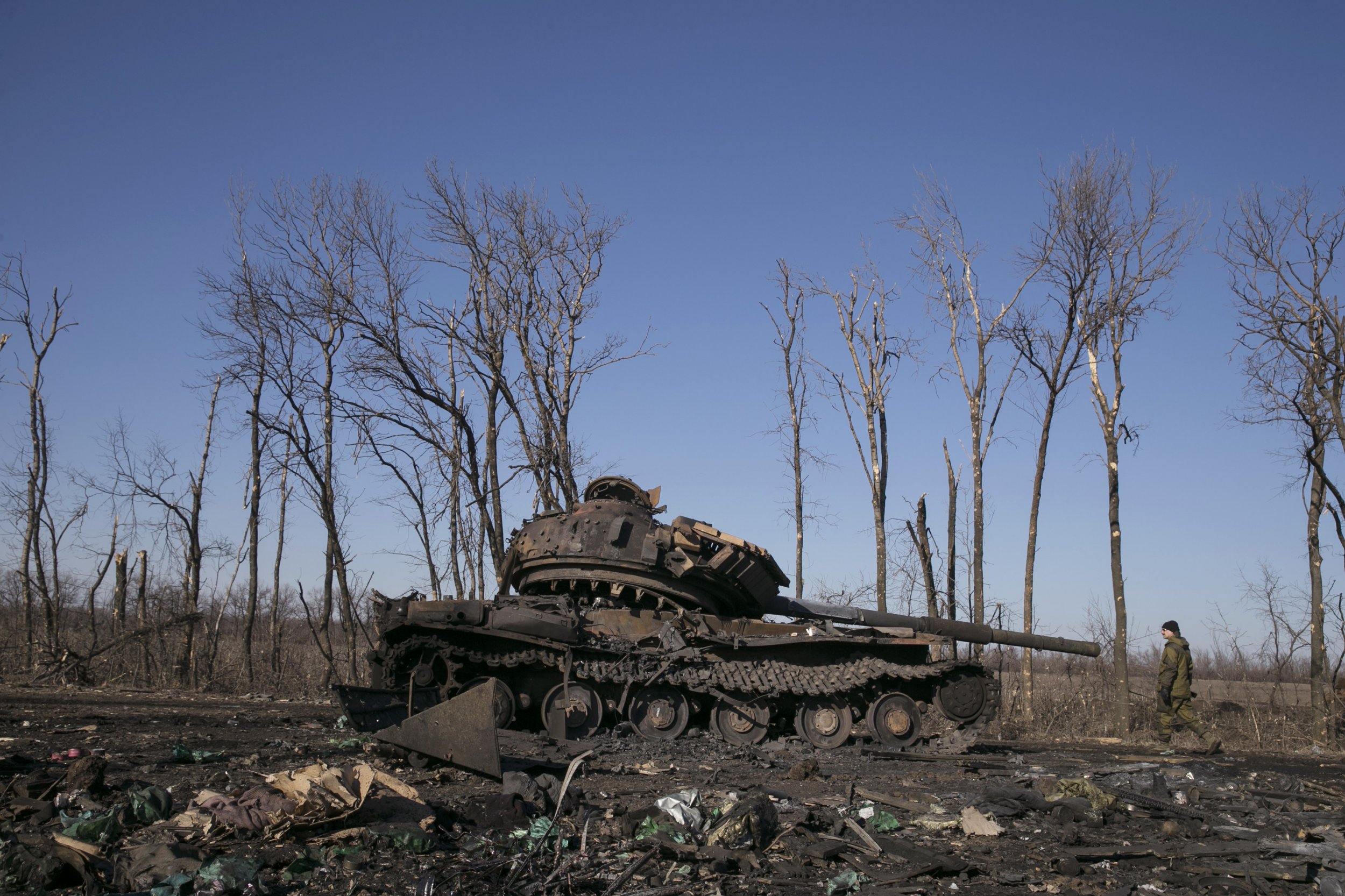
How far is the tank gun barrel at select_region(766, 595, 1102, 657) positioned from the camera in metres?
13.6

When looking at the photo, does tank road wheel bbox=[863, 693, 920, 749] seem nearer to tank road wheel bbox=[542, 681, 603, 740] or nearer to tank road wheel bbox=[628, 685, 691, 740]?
tank road wheel bbox=[628, 685, 691, 740]

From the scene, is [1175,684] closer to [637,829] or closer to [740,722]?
[740,722]

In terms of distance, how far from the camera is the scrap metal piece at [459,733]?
7656mm

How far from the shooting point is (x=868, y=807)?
743 cm

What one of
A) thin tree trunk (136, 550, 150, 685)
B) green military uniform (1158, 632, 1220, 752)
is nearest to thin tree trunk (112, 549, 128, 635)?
thin tree trunk (136, 550, 150, 685)

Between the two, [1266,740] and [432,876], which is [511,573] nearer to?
[432,876]

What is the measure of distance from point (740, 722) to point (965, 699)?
270 cm

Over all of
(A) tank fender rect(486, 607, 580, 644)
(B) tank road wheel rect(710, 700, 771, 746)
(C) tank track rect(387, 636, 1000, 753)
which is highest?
(A) tank fender rect(486, 607, 580, 644)

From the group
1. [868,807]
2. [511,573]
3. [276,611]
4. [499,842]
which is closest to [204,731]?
[511,573]

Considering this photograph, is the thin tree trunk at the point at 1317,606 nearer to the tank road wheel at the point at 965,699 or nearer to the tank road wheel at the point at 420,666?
the tank road wheel at the point at 965,699

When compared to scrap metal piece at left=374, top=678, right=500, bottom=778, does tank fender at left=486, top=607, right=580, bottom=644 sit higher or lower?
higher

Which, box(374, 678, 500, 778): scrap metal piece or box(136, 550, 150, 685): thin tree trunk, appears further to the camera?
box(136, 550, 150, 685): thin tree trunk

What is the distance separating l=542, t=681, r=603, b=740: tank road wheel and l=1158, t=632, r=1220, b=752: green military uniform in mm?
7837

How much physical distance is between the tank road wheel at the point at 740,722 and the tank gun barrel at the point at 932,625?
7.18ft
